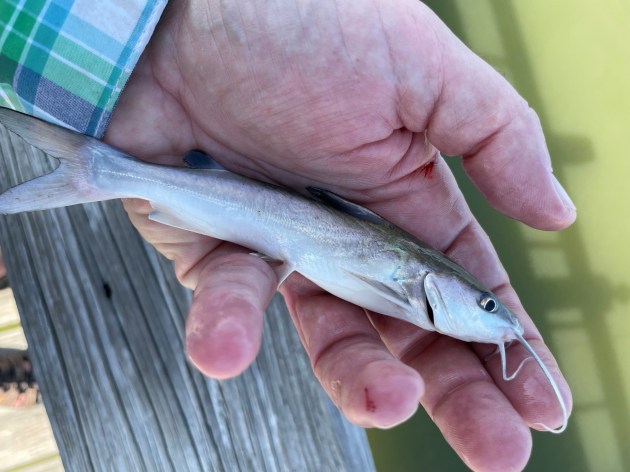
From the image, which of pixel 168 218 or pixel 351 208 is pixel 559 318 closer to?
pixel 351 208

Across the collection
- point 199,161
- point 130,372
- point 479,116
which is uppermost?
point 479,116

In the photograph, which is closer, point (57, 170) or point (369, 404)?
point (369, 404)

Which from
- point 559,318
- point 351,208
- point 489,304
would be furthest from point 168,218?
point 559,318

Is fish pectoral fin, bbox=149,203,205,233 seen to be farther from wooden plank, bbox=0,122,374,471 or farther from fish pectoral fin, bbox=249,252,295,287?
wooden plank, bbox=0,122,374,471

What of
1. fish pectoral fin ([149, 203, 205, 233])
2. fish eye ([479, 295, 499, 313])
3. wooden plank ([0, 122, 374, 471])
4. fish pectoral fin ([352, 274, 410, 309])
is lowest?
wooden plank ([0, 122, 374, 471])

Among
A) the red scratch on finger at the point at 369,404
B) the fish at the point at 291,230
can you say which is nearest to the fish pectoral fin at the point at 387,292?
the fish at the point at 291,230

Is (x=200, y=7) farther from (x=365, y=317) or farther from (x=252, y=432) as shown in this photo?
(x=252, y=432)

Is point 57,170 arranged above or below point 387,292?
below

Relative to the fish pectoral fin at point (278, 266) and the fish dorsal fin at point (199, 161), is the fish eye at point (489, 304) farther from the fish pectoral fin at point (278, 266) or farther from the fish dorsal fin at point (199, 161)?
the fish dorsal fin at point (199, 161)

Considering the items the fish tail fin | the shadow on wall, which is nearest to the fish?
the fish tail fin
